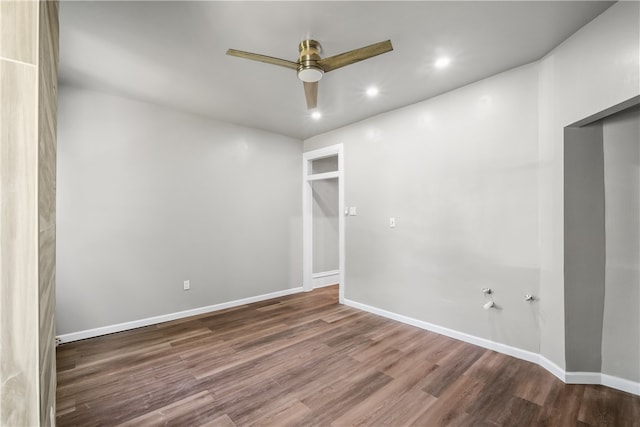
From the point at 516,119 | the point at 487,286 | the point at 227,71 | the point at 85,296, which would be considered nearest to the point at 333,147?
the point at 227,71

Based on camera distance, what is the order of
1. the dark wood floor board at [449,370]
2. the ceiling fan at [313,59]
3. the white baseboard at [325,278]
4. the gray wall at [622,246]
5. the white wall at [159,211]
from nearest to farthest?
the ceiling fan at [313,59] < the gray wall at [622,246] < the dark wood floor board at [449,370] < the white wall at [159,211] < the white baseboard at [325,278]

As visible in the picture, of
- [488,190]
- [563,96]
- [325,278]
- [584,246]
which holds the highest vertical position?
[563,96]

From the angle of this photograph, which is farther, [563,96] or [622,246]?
[563,96]

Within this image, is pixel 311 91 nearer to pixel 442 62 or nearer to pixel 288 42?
pixel 288 42

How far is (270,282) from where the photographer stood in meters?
4.27

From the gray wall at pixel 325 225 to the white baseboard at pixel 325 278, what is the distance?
0.06m

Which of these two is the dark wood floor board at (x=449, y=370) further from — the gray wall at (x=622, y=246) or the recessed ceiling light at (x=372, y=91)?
the recessed ceiling light at (x=372, y=91)

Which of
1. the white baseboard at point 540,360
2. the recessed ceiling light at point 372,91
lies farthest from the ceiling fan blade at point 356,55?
the white baseboard at point 540,360

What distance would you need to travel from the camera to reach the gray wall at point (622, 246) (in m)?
1.95

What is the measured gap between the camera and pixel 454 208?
2.88 m

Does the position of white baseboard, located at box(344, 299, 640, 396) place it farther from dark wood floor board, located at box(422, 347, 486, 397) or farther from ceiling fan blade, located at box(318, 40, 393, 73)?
ceiling fan blade, located at box(318, 40, 393, 73)

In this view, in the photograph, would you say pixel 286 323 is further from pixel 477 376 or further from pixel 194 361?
pixel 477 376

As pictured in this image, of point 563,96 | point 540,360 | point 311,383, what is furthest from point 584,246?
point 311,383

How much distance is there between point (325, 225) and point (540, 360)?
3.38 meters
